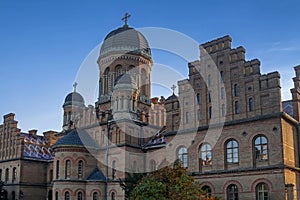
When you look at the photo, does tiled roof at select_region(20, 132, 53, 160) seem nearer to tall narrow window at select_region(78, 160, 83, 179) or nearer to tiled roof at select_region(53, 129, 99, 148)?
tiled roof at select_region(53, 129, 99, 148)

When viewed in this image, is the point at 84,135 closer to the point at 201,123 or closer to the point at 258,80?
the point at 201,123

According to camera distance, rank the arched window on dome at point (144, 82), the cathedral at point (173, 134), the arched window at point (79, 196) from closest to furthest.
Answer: the cathedral at point (173, 134) < the arched window at point (79, 196) < the arched window on dome at point (144, 82)

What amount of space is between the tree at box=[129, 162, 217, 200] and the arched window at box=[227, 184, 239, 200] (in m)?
10.2

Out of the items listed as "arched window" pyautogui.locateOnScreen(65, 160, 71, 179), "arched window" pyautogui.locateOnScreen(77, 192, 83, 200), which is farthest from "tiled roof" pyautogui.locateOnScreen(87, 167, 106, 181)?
"arched window" pyautogui.locateOnScreen(65, 160, 71, 179)

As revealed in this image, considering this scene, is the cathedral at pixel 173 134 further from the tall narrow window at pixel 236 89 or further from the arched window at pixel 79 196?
the arched window at pixel 79 196

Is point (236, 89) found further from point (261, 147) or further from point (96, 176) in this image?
point (96, 176)

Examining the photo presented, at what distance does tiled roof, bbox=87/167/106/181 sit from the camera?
48.4 meters

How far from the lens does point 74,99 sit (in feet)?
206

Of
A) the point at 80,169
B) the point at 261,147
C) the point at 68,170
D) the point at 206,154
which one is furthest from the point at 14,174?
the point at 261,147

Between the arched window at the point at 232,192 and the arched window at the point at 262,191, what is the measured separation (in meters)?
1.78

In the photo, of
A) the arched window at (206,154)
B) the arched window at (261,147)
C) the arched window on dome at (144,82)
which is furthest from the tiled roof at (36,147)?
the arched window at (261,147)

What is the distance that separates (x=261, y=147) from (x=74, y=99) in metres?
35.7

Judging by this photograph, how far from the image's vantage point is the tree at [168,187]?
76.7 ft

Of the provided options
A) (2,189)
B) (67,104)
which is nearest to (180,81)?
(67,104)
